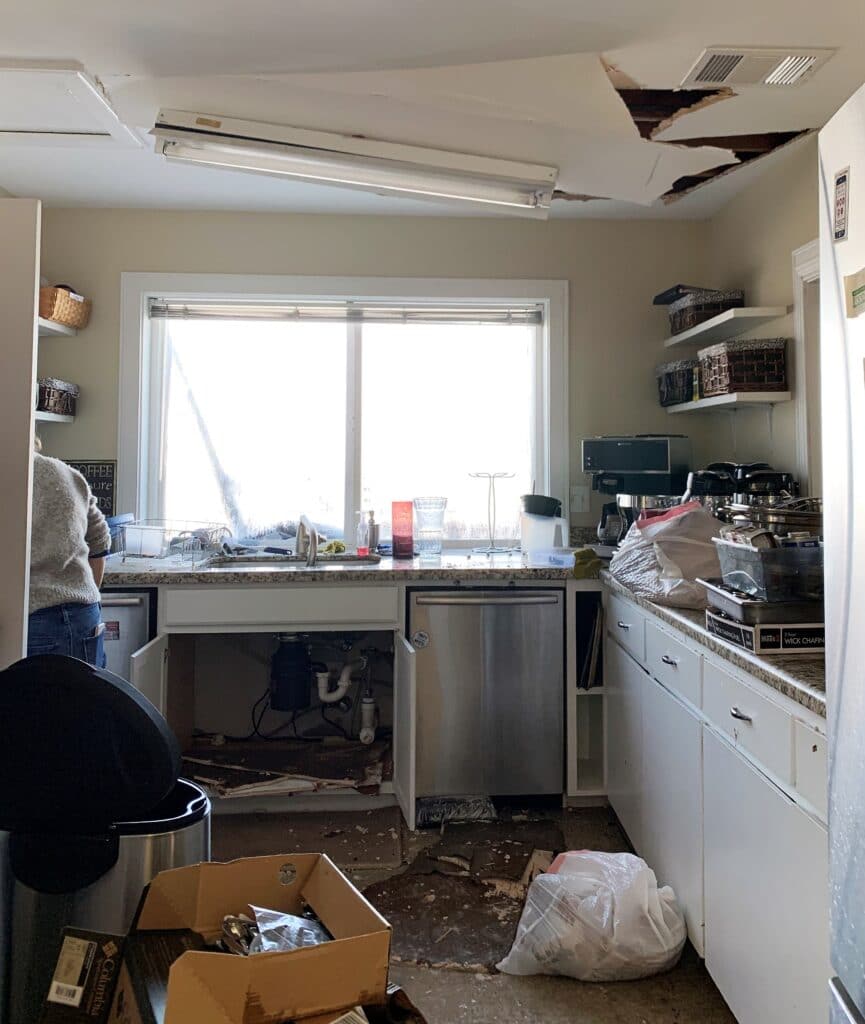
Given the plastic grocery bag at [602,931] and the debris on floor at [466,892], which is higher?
the plastic grocery bag at [602,931]

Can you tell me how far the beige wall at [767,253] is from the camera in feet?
8.70

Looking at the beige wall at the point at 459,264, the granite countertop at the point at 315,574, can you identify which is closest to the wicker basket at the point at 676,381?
the beige wall at the point at 459,264

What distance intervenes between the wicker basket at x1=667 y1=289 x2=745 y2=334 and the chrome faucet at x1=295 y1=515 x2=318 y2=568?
1.83m

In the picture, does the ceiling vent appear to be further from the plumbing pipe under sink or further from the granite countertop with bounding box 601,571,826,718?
the plumbing pipe under sink

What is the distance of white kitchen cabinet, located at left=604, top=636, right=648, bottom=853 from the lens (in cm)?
229

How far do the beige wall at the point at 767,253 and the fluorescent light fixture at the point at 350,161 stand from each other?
974 mm

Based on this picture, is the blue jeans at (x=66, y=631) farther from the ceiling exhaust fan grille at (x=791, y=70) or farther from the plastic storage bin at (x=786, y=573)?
the ceiling exhaust fan grille at (x=791, y=70)

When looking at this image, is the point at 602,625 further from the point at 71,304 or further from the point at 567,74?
the point at 71,304

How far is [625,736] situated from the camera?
2467 mm

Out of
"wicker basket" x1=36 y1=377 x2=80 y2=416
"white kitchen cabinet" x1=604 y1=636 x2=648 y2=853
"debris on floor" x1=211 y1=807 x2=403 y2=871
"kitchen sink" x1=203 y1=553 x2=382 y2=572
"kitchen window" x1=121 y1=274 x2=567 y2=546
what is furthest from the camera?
"kitchen window" x1=121 y1=274 x2=567 y2=546

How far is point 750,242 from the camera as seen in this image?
3.03 meters

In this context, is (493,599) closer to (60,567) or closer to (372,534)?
(372,534)

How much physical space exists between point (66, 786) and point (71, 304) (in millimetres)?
2489

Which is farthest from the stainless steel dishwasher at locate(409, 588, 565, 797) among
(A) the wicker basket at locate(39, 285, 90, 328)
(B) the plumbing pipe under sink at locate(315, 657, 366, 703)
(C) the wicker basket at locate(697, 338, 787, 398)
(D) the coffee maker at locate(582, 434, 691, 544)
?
(A) the wicker basket at locate(39, 285, 90, 328)
